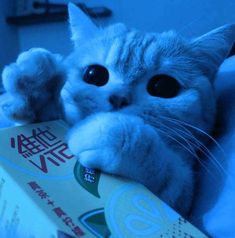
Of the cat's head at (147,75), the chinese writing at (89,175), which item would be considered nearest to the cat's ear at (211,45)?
the cat's head at (147,75)

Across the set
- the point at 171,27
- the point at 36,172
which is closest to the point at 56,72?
the point at 36,172

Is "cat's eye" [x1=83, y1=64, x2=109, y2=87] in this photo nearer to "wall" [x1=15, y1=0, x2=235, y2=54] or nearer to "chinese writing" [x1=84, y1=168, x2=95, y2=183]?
"chinese writing" [x1=84, y1=168, x2=95, y2=183]

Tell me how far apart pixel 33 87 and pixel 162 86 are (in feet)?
0.91

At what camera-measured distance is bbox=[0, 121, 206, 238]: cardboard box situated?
1.49ft

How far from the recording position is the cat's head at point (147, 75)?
722 mm

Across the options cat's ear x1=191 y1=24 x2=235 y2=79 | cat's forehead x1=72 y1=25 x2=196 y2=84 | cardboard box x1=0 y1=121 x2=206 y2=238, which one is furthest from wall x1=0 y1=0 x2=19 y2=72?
cardboard box x1=0 y1=121 x2=206 y2=238

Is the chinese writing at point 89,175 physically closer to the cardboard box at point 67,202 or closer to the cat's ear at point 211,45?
the cardboard box at point 67,202

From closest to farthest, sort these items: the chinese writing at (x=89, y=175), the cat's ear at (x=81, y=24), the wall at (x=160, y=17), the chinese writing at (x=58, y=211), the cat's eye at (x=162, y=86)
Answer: the chinese writing at (x=58, y=211), the chinese writing at (x=89, y=175), the cat's eye at (x=162, y=86), the cat's ear at (x=81, y=24), the wall at (x=160, y=17)

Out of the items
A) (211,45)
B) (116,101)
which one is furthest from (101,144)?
(211,45)

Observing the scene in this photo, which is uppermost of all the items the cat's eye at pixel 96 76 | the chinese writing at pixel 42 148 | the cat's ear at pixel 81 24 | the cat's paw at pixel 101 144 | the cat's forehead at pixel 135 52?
the cat's ear at pixel 81 24

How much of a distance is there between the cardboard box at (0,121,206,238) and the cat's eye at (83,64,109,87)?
24 centimetres

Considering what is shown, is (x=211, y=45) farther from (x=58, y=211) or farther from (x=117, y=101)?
(x=58, y=211)

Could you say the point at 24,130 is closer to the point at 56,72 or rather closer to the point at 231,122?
the point at 56,72

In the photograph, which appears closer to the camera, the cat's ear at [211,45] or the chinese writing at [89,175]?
the chinese writing at [89,175]
